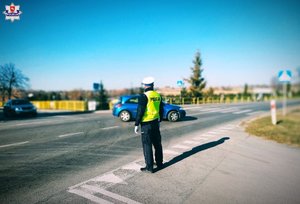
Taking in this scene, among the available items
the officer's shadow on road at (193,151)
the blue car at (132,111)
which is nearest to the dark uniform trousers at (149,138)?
the officer's shadow on road at (193,151)

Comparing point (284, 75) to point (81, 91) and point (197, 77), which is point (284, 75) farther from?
point (81, 91)

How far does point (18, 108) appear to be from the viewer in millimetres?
16984

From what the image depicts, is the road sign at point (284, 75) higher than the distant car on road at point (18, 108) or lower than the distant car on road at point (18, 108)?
higher

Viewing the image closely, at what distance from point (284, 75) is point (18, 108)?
66.5 ft

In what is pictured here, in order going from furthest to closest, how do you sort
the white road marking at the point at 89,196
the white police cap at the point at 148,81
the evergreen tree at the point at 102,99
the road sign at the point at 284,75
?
the evergreen tree at the point at 102,99 < the road sign at the point at 284,75 < the white police cap at the point at 148,81 < the white road marking at the point at 89,196

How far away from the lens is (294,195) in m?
3.58

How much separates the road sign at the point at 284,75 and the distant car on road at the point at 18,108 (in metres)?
19.6

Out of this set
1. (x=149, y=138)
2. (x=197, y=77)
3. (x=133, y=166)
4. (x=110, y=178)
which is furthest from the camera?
(x=197, y=77)

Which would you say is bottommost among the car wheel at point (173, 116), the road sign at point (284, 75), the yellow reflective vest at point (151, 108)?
the car wheel at point (173, 116)

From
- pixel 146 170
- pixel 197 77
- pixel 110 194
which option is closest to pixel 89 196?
pixel 110 194

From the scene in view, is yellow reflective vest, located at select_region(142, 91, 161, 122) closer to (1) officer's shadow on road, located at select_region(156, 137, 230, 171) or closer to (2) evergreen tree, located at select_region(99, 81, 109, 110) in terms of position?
(1) officer's shadow on road, located at select_region(156, 137, 230, 171)

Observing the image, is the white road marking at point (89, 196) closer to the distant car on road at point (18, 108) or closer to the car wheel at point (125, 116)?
the car wheel at point (125, 116)

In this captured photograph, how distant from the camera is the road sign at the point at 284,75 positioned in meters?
Result: 13.1
